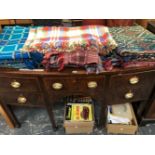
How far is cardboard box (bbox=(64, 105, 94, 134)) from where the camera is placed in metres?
1.16

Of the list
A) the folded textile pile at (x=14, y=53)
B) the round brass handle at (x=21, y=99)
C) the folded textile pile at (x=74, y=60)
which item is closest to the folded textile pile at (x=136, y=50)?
the folded textile pile at (x=74, y=60)

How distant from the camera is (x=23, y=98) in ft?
3.27

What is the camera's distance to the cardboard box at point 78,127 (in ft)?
3.81

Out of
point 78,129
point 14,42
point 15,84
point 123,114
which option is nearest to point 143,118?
point 123,114

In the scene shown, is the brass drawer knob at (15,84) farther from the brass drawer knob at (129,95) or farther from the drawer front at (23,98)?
the brass drawer knob at (129,95)

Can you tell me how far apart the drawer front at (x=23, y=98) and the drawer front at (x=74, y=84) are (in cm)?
13

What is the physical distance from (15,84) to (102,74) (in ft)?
1.68

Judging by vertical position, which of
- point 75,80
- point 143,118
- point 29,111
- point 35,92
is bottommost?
point 29,111

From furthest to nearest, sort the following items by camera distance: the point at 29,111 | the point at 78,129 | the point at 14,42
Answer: the point at 29,111, the point at 78,129, the point at 14,42

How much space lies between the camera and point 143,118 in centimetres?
126

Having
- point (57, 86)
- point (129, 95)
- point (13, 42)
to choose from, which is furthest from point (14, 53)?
point (129, 95)
